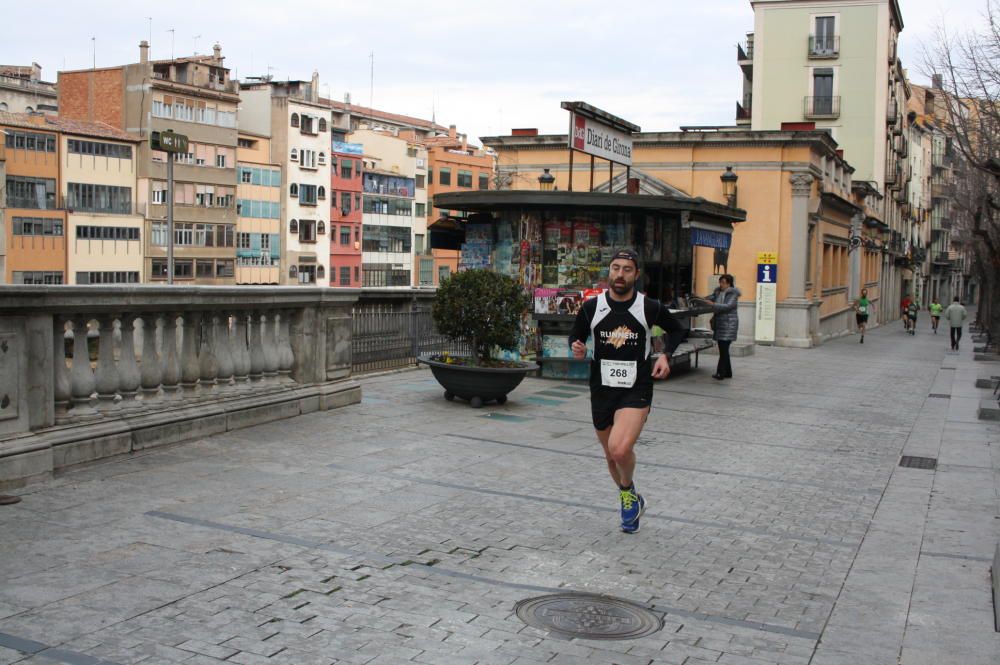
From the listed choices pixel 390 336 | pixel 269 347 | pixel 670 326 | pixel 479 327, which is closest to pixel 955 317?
pixel 390 336

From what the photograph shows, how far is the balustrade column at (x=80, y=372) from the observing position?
8.05 m

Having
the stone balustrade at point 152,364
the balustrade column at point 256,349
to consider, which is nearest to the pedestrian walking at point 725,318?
the stone balustrade at point 152,364

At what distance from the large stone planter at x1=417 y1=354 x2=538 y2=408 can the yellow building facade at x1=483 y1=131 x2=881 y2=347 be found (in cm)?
1751

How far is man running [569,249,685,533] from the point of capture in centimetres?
697

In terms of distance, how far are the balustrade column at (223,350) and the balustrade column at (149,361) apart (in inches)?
31.0

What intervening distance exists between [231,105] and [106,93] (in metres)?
9.52

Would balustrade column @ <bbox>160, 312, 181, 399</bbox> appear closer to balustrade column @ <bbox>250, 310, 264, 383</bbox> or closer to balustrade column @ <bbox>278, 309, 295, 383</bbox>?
balustrade column @ <bbox>250, 310, 264, 383</bbox>

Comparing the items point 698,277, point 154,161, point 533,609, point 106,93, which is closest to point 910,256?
point 698,277

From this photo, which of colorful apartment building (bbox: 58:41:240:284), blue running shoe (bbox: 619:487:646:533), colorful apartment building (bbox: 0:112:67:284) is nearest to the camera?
blue running shoe (bbox: 619:487:646:533)

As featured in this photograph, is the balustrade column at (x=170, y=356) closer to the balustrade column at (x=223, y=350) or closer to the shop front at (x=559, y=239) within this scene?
the balustrade column at (x=223, y=350)

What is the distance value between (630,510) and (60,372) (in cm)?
443

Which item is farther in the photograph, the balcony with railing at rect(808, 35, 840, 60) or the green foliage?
the balcony with railing at rect(808, 35, 840, 60)

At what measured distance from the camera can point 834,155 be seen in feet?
121

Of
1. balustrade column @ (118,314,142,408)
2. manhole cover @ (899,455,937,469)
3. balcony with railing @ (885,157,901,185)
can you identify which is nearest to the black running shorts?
balustrade column @ (118,314,142,408)
